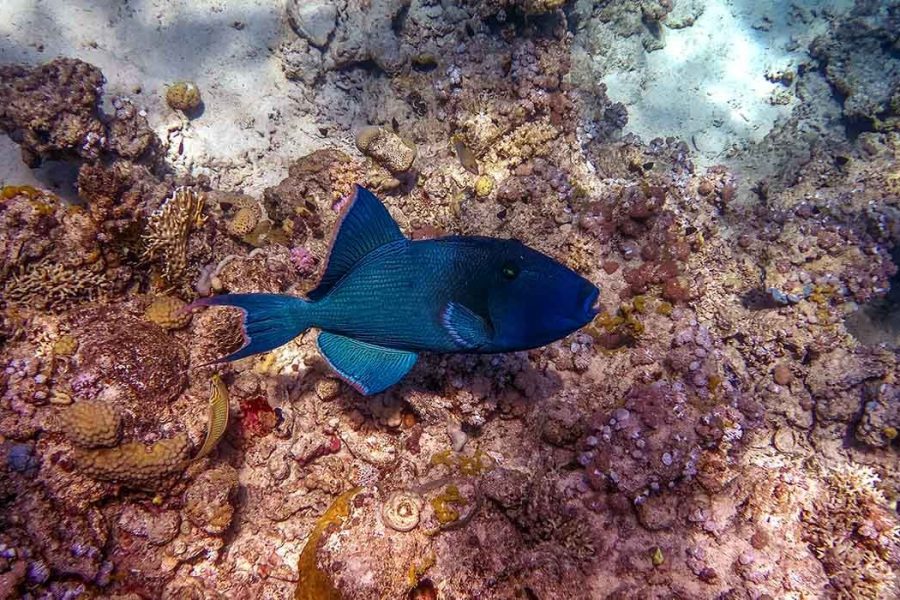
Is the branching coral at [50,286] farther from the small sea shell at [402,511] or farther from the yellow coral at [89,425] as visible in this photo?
the small sea shell at [402,511]

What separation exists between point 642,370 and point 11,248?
17.9 feet

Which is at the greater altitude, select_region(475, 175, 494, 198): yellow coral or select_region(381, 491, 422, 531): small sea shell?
select_region(475, 175, 494, 198): yellow coral

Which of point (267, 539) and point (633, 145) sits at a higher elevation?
point (633, 145)

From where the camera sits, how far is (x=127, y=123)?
16.7 feet

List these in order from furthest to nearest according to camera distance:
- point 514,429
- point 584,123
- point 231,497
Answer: point 584,123, point 514,429, point 231,497

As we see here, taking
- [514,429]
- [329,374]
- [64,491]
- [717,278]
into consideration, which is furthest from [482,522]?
[717,278]

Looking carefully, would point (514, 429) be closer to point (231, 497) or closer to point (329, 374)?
point (329, 374)

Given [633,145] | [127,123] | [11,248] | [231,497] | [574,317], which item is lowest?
[231,497]

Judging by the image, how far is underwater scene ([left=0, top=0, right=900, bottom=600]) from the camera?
3.17 meters

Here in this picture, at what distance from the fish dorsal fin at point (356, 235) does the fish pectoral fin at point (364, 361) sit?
0.91ft

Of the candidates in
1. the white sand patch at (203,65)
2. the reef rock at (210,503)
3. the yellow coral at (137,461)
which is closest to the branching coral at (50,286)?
the yellow coral at (137,461)

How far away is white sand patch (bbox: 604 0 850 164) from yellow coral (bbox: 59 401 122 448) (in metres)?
7.85

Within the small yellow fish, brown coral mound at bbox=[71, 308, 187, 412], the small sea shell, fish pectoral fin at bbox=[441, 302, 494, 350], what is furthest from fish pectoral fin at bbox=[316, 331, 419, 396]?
brown coral mound at bbox=[71, 308, 187, 412]

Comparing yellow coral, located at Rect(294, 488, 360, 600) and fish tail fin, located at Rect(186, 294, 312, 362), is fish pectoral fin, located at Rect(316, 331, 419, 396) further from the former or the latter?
yellow coral, located at Rect(294, 488, 360, 600)
